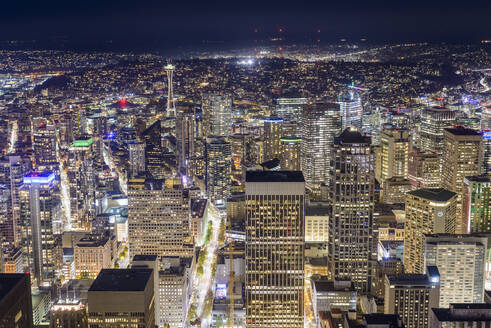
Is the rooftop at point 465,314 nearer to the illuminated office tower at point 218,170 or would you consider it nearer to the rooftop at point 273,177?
the rooftop at point 273,177

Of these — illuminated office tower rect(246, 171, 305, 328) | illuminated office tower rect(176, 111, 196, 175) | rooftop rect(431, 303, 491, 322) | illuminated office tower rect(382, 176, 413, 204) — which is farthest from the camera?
illuminated office tower rect(176, 111, 196, 175)

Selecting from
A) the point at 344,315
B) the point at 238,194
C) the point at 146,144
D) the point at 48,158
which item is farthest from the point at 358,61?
the point at 344,315

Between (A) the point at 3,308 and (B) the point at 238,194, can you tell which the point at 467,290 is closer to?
(B) the point at 238,194

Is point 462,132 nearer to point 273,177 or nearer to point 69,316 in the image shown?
point 273,177

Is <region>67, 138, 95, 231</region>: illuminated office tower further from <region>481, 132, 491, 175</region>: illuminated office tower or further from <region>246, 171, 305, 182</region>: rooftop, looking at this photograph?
<region>481, 132, 491, 175</region>: illuminated office tower

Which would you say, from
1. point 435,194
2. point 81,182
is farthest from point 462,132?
point 81,182

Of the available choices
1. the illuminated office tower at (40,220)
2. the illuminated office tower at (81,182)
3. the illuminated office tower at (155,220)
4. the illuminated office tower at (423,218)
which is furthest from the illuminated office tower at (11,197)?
the illuminated office tower at (423,218)

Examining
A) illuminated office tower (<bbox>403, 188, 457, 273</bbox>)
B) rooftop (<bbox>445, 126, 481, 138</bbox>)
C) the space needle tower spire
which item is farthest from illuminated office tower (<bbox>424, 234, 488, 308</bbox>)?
the space needle tower spire
